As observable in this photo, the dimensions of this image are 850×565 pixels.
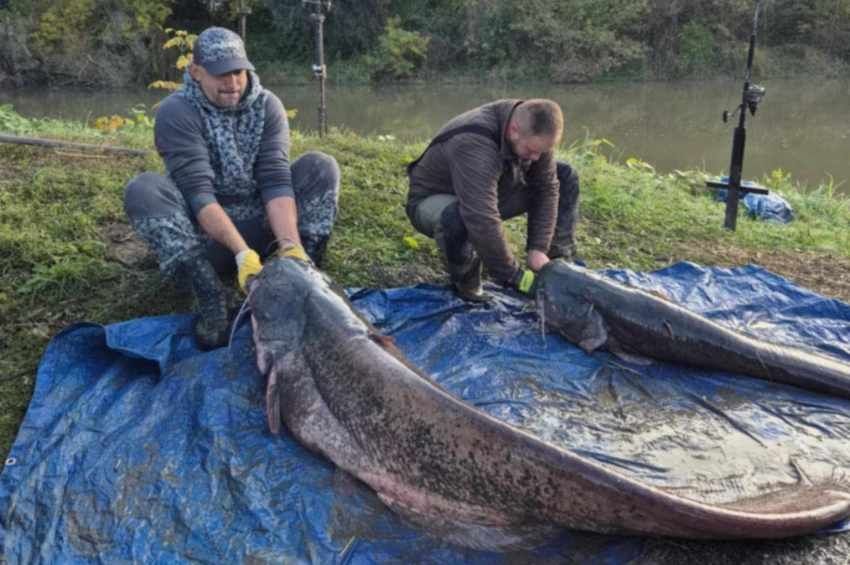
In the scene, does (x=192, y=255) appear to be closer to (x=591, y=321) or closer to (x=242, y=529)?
(x=242, y=529)

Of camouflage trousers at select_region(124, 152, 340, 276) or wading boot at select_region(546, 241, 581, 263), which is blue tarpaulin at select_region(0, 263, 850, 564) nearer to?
camouflage trousers at select_region(124, 152, 340, 276)

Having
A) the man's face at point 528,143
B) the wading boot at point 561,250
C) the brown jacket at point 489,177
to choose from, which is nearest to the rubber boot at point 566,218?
the wading boot at point 561,250

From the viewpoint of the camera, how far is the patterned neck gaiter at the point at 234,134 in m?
3.74

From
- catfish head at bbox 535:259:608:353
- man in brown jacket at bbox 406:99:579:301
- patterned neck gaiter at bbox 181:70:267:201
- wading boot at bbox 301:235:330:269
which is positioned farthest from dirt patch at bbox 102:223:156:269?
catfish head at bbox 535:259:608:353

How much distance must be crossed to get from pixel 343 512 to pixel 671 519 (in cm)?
112

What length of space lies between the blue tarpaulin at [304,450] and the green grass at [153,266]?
38 centimetres

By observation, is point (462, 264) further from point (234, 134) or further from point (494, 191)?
point (234, 134)

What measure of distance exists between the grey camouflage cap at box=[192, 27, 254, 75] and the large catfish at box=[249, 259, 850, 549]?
1.13m

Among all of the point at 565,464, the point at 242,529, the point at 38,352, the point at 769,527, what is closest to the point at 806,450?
the point at 769,527

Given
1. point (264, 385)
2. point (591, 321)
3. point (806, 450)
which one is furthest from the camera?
point (591, 321)

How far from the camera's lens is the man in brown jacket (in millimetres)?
3955

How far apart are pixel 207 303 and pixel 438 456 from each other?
63.9 inches

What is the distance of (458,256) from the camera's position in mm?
4234

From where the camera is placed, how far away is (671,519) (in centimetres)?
224
